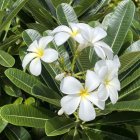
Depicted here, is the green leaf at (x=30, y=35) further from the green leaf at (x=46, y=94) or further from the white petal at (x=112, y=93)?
the white petal at (x=112, y=93)

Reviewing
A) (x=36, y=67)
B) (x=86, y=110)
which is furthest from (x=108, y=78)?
(x=36, y=67)

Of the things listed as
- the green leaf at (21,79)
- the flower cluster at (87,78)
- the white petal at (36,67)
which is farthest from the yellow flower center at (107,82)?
the green leaf at (21,79)

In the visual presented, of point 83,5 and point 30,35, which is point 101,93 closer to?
point 30,35

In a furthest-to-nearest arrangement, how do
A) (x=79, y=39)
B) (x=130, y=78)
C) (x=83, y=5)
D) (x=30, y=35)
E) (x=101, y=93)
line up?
(x=83, y=5)
(x=30, y=35)
(x=130, y=78)
(x=79, y=39)
(x=101, y=93)

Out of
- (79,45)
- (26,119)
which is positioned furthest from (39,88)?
(79,45)

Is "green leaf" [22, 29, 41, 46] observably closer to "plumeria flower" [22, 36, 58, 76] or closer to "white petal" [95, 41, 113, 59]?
"plumeria flower" [22, 36, 58, 76]

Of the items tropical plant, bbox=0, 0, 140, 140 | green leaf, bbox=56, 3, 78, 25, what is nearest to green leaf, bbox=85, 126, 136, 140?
tropical plant, bbox=0, 0, 140, 140

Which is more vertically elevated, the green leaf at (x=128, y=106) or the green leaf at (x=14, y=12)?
the green leaf at (x=14, y=12)
